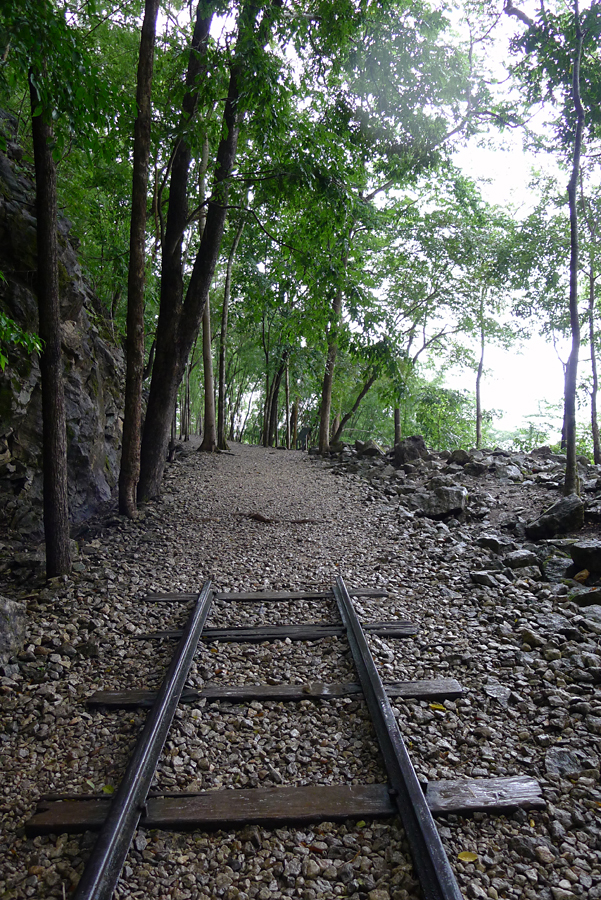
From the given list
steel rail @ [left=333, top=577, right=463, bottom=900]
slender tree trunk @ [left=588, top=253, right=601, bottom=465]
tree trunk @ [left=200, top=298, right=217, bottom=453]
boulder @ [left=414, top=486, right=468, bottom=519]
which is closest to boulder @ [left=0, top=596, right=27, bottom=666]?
steel rail @ [left=333, top=577, right=463, bottom=900]

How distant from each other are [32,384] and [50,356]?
4.83 ft

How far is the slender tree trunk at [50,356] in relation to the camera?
4605 mm

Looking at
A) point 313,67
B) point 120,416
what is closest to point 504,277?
point 313,67

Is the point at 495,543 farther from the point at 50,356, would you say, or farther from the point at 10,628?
the point at 50,356

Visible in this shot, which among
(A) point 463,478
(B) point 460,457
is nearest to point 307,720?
(A) point 463,478

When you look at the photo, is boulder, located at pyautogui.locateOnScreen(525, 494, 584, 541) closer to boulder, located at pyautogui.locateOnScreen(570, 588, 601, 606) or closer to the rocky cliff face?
boulder, located at pyautogui.locateOnScreen(570, 588, 601, 606)

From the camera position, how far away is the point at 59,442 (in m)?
4.95

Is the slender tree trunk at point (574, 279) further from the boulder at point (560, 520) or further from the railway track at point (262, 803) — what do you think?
the railway track at point (262, 803)

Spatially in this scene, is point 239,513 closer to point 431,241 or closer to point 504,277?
point 504,277

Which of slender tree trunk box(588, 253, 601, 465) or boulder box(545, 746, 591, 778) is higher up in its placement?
slender tree trunk box(588, 253, 601, 465)

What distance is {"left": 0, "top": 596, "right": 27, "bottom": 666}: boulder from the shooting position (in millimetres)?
3637

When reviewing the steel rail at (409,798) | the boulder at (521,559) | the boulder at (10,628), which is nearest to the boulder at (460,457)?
the boulder at (521,559)

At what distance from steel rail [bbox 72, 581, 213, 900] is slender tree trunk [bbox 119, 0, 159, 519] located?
417 centimetres

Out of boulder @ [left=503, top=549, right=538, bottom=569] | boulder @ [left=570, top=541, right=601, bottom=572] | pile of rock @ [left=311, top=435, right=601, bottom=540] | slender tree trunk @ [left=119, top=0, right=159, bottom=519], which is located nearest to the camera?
boulder @ [left=570, top=541, right=601, bottom=572]
